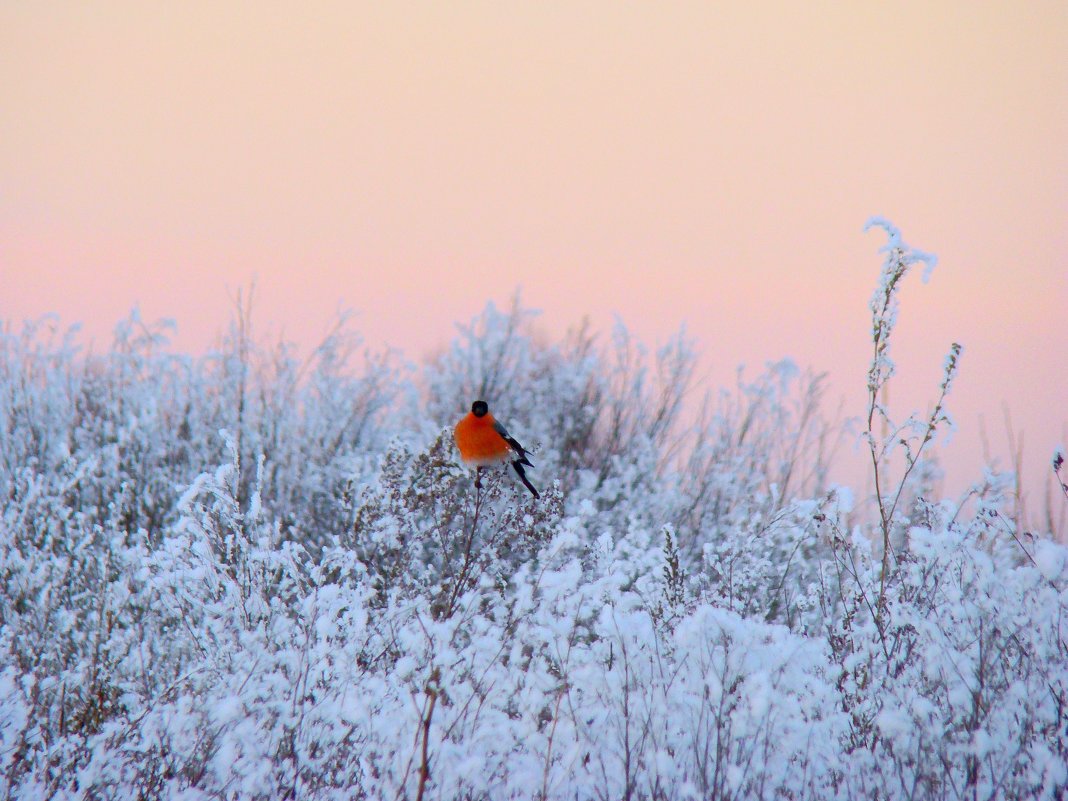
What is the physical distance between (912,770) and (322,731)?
2113 mm

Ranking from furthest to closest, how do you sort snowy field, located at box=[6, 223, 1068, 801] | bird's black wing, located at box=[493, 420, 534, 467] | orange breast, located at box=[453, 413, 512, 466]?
orange breast, located at box=[453, 413, 512, 466] → bird's black wing, located at box=[493, 420, 534, 467] → snowy field, located at box=[6, 223, 1068, 801]

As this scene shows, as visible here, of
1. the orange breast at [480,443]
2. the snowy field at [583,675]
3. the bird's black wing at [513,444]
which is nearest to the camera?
the snowy field at [583,675]

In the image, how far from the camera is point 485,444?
6172mm

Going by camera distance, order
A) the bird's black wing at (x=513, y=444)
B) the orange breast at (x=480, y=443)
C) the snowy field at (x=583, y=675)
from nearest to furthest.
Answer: the snowy field at (x=583, y=675), the bird's black wing at (x=513, y=444), the orange breast at (x=480, y=443)

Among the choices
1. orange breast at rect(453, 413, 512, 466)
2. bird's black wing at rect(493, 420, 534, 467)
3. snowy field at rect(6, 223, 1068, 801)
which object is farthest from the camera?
orange breast at rect(453, 413, 512, 466)

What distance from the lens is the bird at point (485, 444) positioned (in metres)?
5.99

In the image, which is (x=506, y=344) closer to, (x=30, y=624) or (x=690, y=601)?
(x=30, y=624)

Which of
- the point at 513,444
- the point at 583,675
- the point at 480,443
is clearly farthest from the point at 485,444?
the point at 583,675

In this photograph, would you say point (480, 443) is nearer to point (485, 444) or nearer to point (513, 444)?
point (485, 444)

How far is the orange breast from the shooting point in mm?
6074

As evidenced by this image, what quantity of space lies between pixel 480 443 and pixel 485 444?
0.12ft

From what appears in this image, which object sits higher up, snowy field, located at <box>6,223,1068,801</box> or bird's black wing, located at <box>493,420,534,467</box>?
bird's black wing, located at <box>493,420,534,467</box>

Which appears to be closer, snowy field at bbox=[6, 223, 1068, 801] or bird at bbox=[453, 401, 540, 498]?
snowy field at bbox=[6, 223, 1068, 801]

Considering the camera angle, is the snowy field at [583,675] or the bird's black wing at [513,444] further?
the bird's black wing at [513,444]
